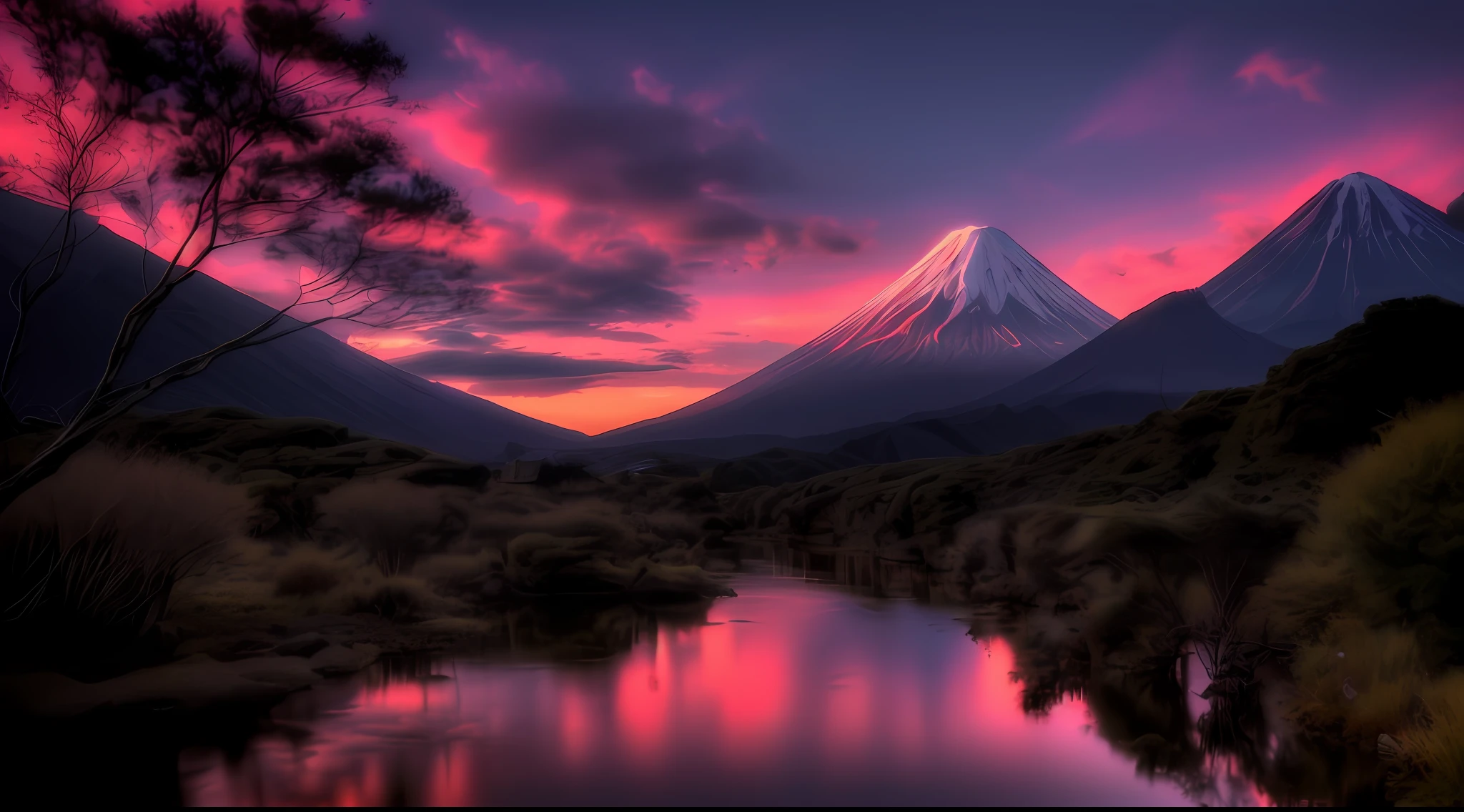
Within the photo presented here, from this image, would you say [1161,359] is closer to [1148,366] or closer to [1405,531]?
[1148,366]

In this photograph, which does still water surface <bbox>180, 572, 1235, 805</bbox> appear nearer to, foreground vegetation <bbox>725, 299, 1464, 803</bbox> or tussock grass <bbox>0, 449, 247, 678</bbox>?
foreground vegetation <bbox>725, 299, 1464, 803</bbox>

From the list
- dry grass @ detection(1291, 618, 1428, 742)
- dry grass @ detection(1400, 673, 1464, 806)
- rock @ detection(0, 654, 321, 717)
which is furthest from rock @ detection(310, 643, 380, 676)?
dry grass @ detection(1400, 673, 1464, 806)

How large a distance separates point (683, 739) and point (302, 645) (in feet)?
28.7

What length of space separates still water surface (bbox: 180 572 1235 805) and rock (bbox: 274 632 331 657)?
1403 millimetres

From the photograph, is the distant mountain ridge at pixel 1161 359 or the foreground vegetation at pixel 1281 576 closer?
the foreground vegetation at pixel 1281 576

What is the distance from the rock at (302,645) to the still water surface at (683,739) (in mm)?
1403

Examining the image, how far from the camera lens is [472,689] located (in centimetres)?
1644

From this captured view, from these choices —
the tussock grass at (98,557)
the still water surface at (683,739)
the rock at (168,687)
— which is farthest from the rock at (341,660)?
the tussock grass at (98,557)

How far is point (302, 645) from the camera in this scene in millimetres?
18125

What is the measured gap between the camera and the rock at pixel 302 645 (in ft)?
57.8

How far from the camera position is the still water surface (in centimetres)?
1088

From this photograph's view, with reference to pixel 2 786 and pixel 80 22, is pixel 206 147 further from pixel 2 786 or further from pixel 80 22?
pixel 2 786

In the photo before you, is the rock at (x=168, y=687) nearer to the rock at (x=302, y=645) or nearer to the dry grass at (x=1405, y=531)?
the rock at (x=302, y=645)

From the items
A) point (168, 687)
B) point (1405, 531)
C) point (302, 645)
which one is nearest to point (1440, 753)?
point (1405, 531)
